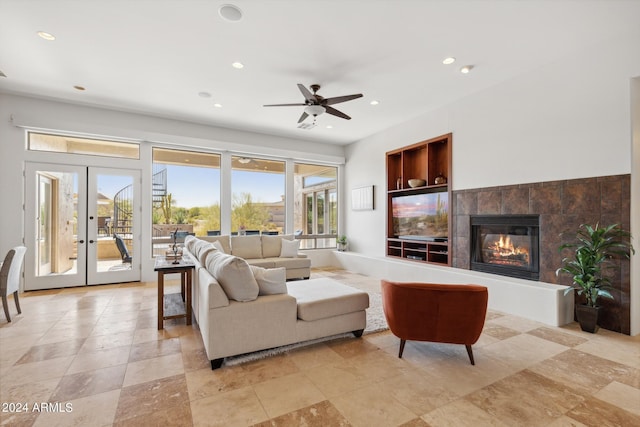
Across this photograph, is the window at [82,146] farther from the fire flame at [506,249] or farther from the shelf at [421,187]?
the fire flame at [506,249]

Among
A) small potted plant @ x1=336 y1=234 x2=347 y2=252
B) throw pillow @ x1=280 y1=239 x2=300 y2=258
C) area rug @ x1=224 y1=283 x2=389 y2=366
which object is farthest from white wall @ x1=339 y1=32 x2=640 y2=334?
small potted plant @ x1=336 y1=234 x2=347 y2=252

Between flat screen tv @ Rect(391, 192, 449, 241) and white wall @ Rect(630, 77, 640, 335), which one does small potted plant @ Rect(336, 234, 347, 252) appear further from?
white wall @ Rect(630, 77, 640, 335)

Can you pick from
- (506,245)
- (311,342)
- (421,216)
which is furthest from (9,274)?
(506,245)

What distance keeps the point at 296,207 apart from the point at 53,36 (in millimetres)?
5409

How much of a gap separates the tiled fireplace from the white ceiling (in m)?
1.64

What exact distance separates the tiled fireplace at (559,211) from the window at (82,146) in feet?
20.8

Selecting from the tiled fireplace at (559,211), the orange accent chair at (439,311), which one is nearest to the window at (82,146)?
the orange accent chair at (439,311)

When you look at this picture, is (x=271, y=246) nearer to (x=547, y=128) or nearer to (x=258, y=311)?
(x=258, y=311)

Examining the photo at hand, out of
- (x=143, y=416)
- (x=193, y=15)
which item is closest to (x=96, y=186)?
(x=193, y=15)

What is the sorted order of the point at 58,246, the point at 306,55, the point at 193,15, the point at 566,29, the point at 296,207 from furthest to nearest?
the point at 296,207, the point at 58,246, the point at 306,55, the point at 566,29, the point at 193,15

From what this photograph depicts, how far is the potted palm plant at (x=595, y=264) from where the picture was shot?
10.6 ft

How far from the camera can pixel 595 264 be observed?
336cm

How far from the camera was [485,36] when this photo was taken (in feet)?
10.8

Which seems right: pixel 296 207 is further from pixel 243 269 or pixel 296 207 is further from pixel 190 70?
pixel 243 269
